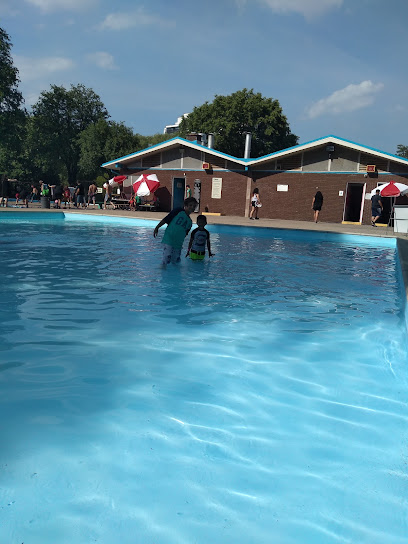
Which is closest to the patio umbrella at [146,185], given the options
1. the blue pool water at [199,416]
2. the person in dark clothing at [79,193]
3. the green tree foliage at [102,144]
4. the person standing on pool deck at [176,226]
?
the person in dark clothing at [79,193]

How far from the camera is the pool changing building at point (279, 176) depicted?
25016 millimetres

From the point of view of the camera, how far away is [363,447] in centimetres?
311

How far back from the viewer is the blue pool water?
2.36 metres

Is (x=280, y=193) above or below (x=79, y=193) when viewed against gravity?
above

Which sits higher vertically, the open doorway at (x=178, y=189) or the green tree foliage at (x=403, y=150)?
the green tree foliage at (x=403, y=150)

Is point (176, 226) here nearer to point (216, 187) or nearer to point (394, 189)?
point (394, 189)

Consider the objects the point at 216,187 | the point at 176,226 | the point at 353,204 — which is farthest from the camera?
the point at 216,187

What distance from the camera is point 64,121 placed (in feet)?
187

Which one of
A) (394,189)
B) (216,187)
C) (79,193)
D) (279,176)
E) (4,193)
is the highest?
(279,176)

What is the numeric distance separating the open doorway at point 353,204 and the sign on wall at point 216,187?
823cm

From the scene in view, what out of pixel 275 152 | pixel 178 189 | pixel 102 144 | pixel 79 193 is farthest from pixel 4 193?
pixel 102 144

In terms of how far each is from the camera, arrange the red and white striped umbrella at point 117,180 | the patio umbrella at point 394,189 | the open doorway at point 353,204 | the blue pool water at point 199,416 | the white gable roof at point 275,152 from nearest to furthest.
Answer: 1. the blue pool water at point 199,416
2. the patio umbrella at point 394,189
3. the white gable roof at point 275,152
4. the open doorway at point 353,204
5. the red and white striped umbrella at point 117,180

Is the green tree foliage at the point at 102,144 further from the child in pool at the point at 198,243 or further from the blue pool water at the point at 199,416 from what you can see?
the blue pool water at the point at 199,416

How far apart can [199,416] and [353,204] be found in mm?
27678
